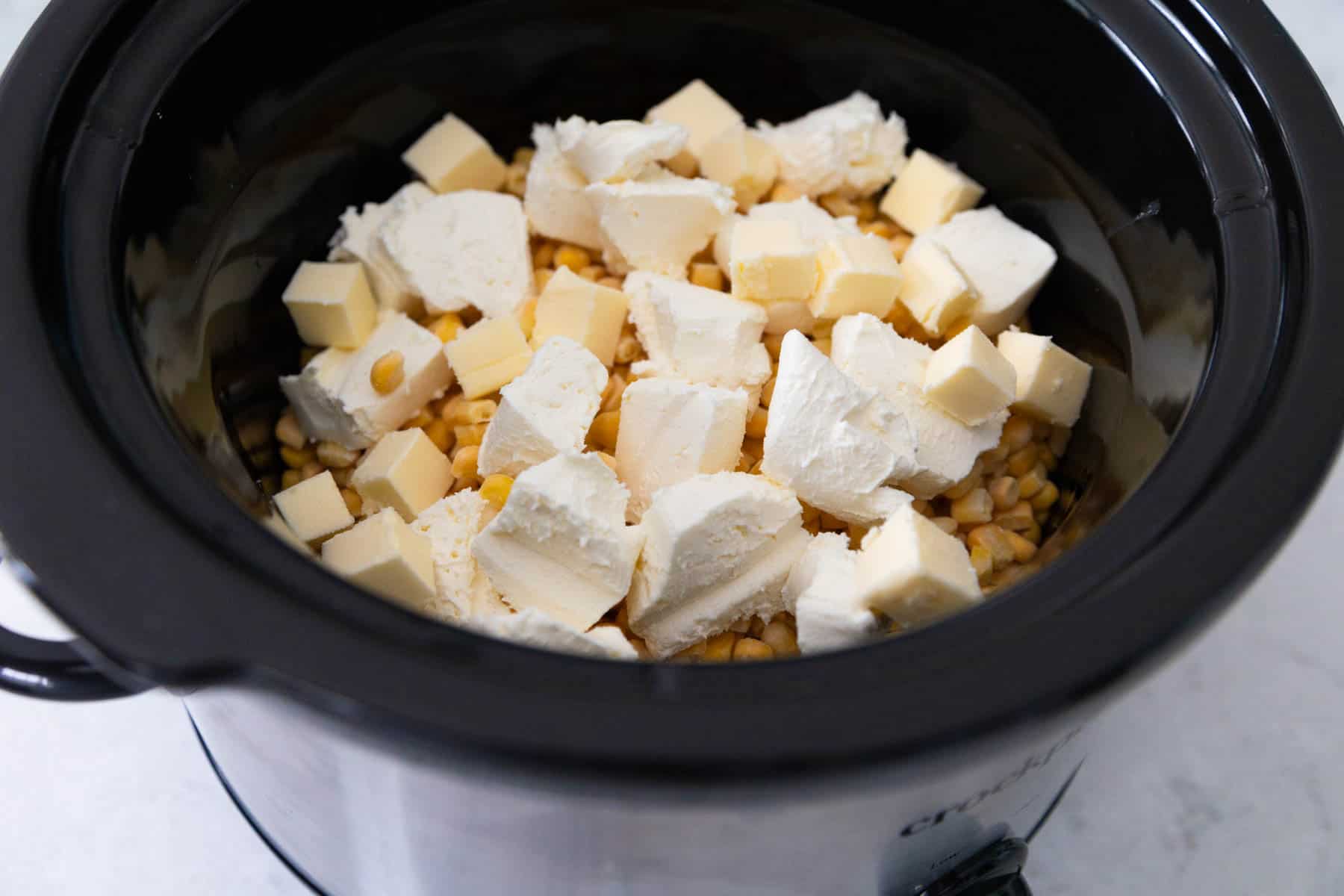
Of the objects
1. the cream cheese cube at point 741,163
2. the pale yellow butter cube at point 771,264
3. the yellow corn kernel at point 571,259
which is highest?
the cream cheese cube at point 741,163

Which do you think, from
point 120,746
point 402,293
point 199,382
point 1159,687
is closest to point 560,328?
point 402,293

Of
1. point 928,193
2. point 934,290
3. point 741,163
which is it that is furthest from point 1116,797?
point 741,163

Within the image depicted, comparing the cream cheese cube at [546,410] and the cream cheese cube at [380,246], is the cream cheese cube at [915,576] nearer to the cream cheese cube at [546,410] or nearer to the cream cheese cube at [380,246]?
the cream cheese cube at [546,410]

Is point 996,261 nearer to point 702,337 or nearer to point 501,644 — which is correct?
point 702,337

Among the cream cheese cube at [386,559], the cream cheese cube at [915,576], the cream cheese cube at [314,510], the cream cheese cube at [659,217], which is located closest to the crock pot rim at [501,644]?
the cream cheese cube at [915,576]

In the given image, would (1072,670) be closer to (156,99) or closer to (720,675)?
(720,675)
